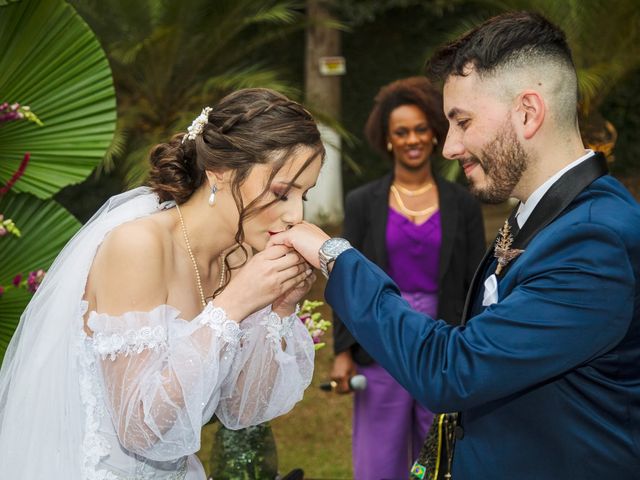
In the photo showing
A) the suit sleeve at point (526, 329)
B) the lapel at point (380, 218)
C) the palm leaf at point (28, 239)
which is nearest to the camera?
the suit sleeve at point (526, 329)

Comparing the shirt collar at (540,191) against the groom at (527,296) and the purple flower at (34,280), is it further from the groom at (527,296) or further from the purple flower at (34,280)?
the purple flower at (34,280)

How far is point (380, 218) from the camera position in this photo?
4594mm

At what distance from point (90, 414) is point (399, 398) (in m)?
2.22

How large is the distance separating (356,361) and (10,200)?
1950 millimetres

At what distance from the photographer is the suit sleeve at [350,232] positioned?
14.9 feet

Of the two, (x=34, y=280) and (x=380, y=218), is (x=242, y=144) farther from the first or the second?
(x=380, y=218)

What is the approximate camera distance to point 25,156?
3.31m

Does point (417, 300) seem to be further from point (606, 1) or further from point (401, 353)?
point (606, 1)

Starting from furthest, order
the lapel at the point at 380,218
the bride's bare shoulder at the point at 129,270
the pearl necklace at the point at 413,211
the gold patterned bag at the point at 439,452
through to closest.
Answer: the pearl necklace at the point at 413,211 < the lapel at the point at 380,218 < the gold patterned bag at the point at 439,452 < the bride's bare shoulder at the point at 129,270

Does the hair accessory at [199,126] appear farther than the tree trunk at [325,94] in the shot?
No

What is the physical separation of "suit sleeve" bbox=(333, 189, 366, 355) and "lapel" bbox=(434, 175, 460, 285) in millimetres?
421

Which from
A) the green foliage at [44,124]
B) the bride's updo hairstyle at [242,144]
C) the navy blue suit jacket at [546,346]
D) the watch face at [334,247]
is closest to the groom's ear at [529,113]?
the navy blue suit jacket at [546,346]

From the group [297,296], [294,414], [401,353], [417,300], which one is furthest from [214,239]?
[294,414]

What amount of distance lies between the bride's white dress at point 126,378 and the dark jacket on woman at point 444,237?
1.69 m
